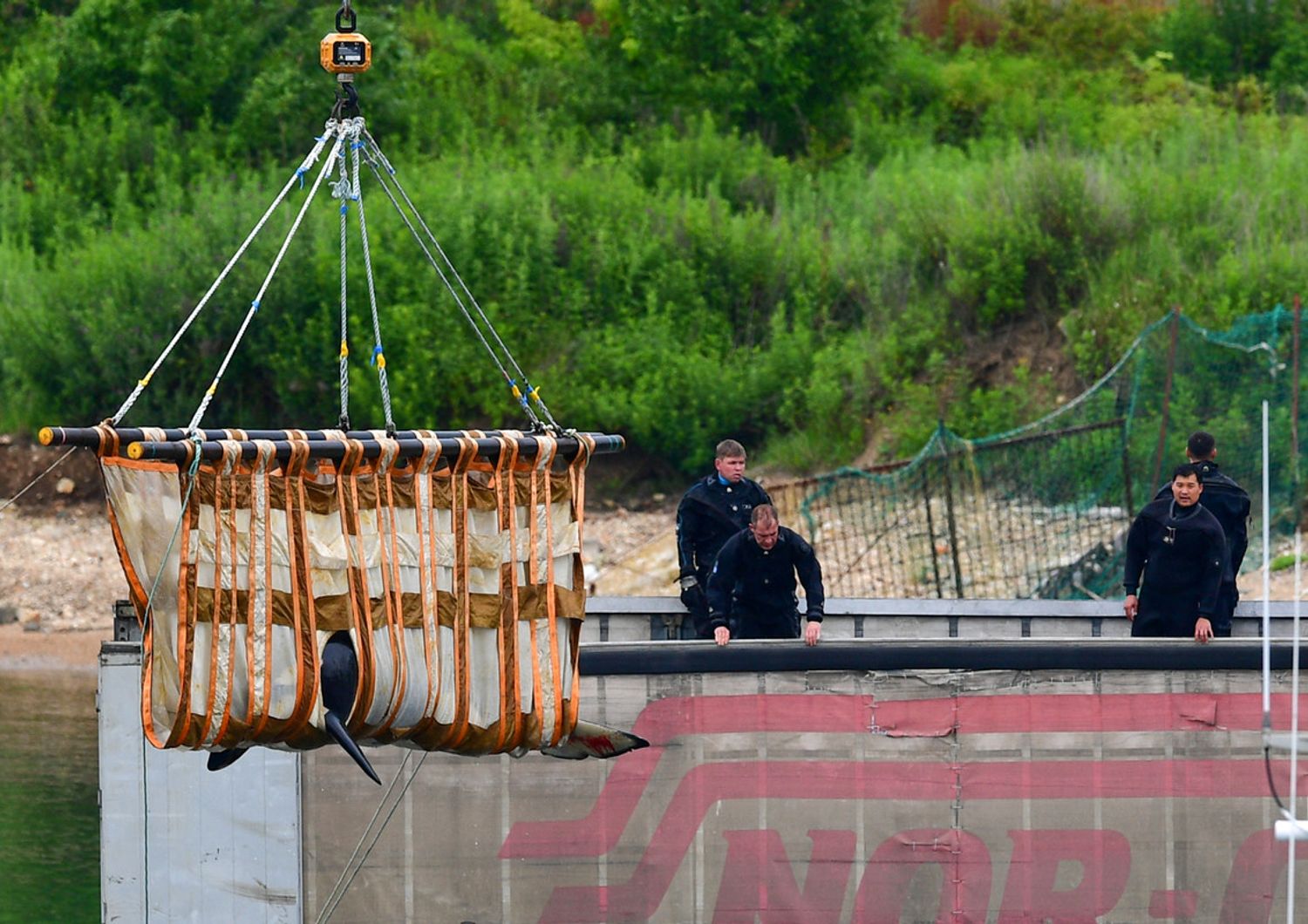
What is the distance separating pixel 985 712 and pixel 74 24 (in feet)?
90.8

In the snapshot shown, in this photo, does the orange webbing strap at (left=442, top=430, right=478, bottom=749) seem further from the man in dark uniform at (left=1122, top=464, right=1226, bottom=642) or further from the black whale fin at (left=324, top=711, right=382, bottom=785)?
the man in dark uniform at (left=1122, top=464, right=1226, bottom=642)

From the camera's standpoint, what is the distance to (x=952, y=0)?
40.8 metres

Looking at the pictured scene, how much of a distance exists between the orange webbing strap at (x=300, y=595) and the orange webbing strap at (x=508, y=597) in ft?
3.18

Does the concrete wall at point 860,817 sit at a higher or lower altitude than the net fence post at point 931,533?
higher

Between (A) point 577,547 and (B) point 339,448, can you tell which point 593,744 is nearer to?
(A) point 577,547

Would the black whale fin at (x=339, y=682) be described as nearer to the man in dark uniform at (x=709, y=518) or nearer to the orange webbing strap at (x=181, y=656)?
the orange webbing strap at (x=181, y=656)

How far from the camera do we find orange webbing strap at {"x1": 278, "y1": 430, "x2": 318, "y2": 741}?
877 cm

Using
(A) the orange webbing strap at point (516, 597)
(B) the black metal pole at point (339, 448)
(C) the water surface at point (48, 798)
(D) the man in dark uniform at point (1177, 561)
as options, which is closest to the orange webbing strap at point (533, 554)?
(A) the orange webbing strap at point (516, 597)

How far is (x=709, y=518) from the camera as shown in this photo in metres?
11.7

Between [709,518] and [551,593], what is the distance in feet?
7.12

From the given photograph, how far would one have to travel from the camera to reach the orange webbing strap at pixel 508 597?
947 centimetres

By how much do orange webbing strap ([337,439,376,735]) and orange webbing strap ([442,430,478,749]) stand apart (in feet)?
1.61

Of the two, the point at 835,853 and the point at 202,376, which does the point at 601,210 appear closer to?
the point at 202,376

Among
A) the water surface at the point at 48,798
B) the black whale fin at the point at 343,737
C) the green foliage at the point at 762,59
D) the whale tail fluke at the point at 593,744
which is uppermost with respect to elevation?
the green foliage at the point at 762,59
